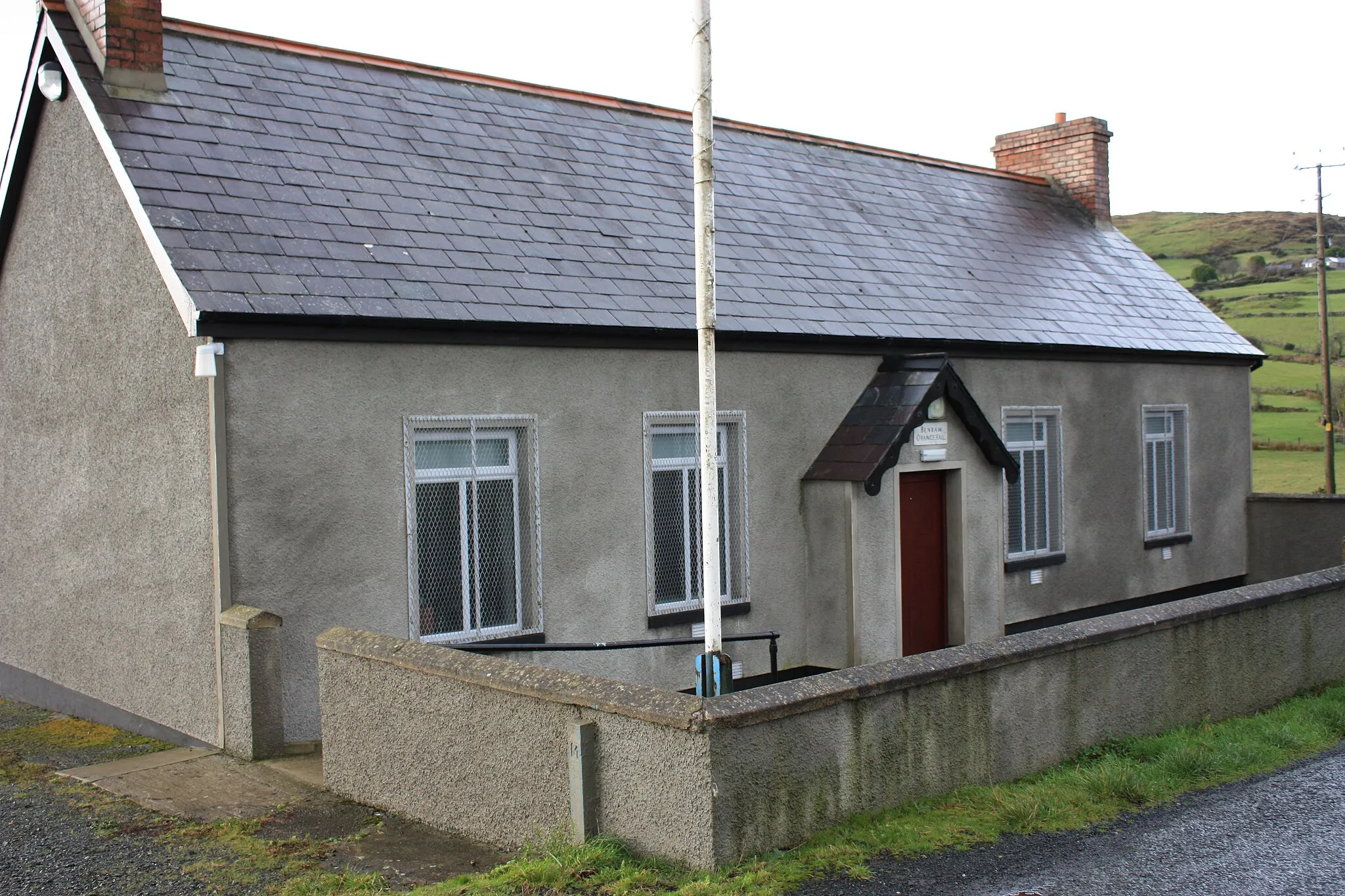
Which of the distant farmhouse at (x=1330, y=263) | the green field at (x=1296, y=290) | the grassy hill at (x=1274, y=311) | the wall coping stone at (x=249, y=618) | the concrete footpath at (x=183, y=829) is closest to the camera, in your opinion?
the concrete footpath at (x=183, y=829)

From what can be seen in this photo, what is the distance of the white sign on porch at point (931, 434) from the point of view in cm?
1214

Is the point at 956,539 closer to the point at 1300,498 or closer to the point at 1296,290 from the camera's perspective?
the point at 1300,498

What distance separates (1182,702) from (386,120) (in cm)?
842

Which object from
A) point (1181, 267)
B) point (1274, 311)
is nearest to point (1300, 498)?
point (1274, 311)

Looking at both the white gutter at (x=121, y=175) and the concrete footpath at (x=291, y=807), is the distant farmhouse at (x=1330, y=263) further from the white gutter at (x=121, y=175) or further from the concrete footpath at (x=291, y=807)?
the concrete footpath at (x=291, y=807)

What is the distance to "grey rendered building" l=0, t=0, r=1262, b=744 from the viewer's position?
8.94m

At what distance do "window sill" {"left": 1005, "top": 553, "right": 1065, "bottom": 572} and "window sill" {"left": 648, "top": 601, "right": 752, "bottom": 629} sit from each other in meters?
4.21

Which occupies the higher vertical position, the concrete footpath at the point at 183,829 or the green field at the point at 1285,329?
the green field at the point at 1285,329

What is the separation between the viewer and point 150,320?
935 centimetres

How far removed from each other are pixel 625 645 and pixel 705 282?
3.40m

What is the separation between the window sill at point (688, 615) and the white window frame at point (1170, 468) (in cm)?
739

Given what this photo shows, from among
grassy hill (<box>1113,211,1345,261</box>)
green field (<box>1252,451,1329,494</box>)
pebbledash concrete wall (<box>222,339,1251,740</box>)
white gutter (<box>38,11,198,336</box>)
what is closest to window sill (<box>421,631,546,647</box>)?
pebbledash concrete wall (<box>222,339,1251,740</box>)

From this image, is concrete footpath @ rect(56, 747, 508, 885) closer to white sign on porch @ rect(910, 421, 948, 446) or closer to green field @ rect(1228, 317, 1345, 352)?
white sign on porch @ rect(910, 421, 948, 446)

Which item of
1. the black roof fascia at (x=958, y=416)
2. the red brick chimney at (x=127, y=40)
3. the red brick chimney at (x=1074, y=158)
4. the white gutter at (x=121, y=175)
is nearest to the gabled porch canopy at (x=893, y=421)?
the black roof fascia at (x=958, y=416)
